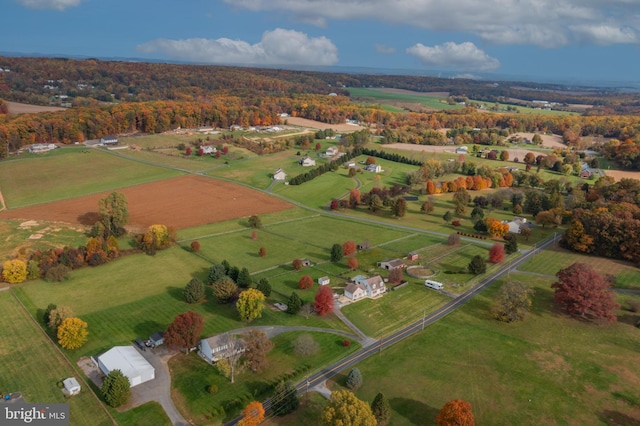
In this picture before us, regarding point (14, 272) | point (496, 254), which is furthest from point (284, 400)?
point (14, 272)

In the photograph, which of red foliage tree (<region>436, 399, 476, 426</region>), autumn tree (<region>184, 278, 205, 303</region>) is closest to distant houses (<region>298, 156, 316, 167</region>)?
autumn tree (<region>184, 278, 205, 303</region>)

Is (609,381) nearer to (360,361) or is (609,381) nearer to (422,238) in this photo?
(360,361)

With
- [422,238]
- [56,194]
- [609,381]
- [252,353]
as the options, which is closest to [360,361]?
[252,353]

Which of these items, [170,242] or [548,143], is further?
[548,143]

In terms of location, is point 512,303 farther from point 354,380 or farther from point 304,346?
point 304,346

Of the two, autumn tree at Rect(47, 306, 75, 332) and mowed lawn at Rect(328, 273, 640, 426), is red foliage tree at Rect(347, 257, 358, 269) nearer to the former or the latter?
mowed lawn at Rect(328, 273, 640, 426)

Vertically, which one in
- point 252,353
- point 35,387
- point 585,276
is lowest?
point 35,387
